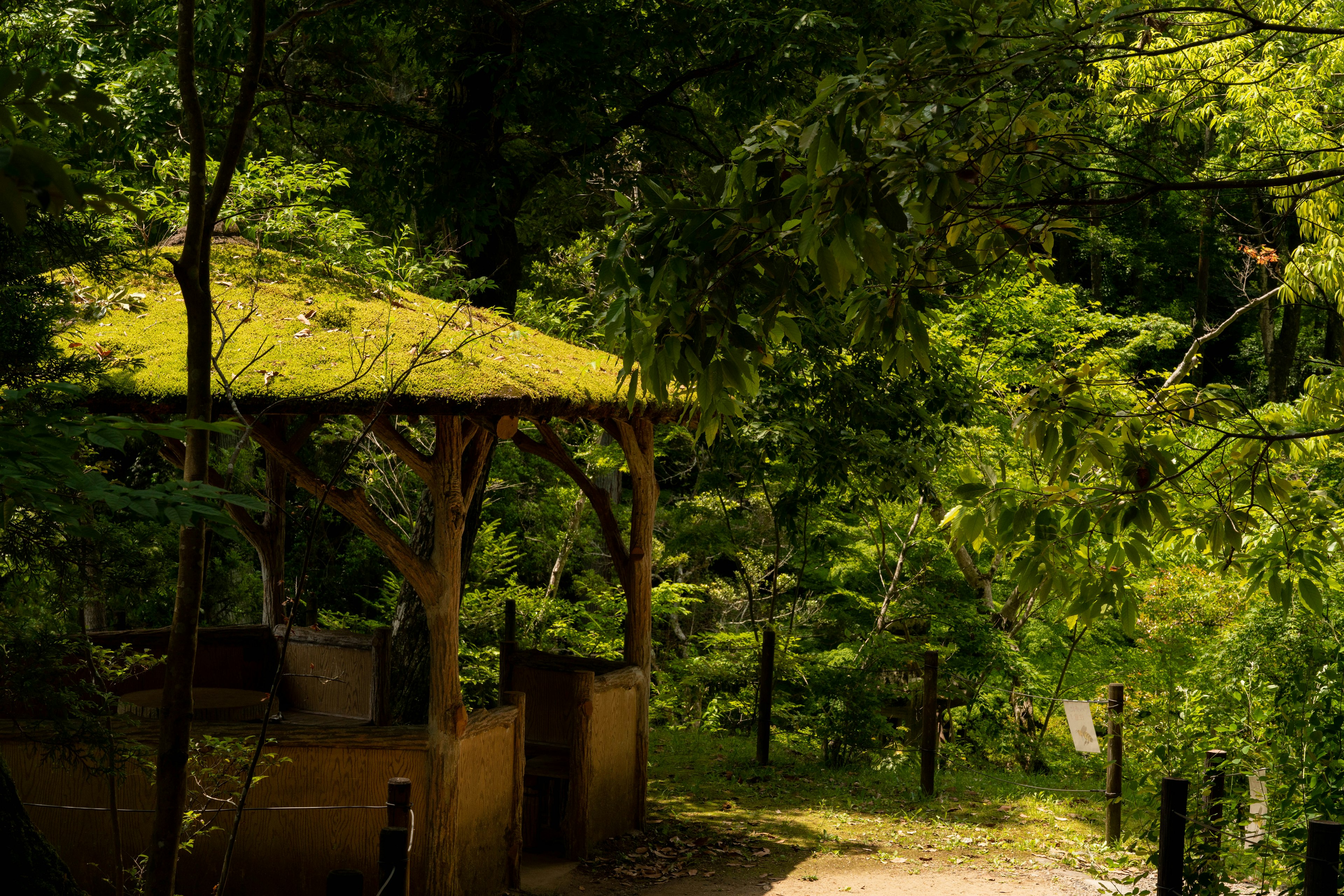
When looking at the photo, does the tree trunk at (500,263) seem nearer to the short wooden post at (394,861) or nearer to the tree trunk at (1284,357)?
the short wooden post at (394,861)

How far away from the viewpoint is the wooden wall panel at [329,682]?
9172 mm

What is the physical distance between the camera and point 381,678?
9000 millimetres

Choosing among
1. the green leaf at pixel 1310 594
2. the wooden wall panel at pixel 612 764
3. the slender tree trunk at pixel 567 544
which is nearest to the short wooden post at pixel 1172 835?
the green leaf at pixel 1310 594

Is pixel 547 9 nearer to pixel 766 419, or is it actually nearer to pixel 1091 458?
pixel 766 419

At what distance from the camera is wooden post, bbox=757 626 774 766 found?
37.6ft

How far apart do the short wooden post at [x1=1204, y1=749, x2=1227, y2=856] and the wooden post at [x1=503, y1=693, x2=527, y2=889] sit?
4272 millimetres

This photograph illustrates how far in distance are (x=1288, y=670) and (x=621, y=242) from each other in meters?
4.10

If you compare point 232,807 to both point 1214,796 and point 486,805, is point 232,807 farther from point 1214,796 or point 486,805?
point 1214,796

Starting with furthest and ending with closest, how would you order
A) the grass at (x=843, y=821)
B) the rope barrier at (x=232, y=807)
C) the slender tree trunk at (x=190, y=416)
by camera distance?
the grass at (x=843, y=821) → the rope barrier at (x=232, y=807) → the slender tree trunk at (x=190, y=416)

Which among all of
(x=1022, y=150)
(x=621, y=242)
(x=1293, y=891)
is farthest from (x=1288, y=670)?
(x=621, y=242)

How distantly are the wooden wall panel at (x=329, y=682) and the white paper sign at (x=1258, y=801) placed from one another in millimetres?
6556

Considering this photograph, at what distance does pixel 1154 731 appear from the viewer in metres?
5.76

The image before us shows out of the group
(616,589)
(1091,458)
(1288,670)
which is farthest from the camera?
(616,589)

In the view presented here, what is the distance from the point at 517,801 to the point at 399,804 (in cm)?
252
